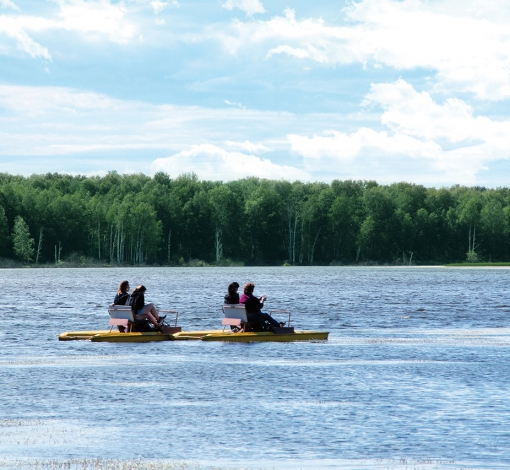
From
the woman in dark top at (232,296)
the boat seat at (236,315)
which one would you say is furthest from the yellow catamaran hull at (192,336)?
the woman in dark top at (232,296)

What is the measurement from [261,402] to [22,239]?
125267 millimetres

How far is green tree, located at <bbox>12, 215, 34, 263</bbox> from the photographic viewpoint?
458 ft

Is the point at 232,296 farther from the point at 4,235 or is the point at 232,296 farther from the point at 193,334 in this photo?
the point at 4,235

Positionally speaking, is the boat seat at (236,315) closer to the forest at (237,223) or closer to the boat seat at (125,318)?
the boat seat at (125,318)

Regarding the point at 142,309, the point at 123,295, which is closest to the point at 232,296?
the point at 142,309

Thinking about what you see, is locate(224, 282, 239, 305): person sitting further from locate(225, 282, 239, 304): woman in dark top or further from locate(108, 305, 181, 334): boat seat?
locate(108, 305, 181, 334): boat seat

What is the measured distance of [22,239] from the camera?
459 feet

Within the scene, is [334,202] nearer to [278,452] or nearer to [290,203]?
[290,203]

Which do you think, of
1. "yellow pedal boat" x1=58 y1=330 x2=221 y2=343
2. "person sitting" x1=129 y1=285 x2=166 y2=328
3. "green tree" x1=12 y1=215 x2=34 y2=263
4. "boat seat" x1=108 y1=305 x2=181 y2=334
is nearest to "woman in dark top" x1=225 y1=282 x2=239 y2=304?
"yellow pedal boat" x1=58 y1=330 x2=221 y2=343

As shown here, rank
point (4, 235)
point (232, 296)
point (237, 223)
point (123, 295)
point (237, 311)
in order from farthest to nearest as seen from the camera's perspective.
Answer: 1. point (237, 223)
2. point (4, 235)
3. point (232, 296)
4. point (237, 311)
5. point (123, 295)

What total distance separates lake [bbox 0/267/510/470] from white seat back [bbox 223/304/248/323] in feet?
3.02

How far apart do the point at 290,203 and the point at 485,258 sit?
131 feet

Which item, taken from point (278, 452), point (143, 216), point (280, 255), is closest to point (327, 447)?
point (278, 452)

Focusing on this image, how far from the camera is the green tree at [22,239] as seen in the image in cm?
13950
